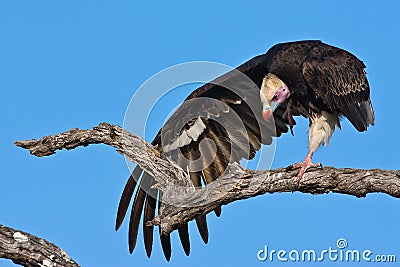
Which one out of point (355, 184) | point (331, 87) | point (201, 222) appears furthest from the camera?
point (201, 222)

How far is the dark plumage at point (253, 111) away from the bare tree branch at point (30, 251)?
117 inches

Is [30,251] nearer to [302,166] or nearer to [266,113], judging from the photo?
[302,166]

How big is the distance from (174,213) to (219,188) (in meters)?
0.51

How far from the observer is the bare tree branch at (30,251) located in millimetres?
5812

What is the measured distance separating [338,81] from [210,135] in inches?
80.5

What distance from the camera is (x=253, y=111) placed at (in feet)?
32.3

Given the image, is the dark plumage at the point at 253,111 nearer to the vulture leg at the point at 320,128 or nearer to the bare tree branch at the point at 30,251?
the vulture leg at the point at 320,128

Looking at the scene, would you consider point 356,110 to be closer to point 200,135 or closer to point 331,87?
point 331,87

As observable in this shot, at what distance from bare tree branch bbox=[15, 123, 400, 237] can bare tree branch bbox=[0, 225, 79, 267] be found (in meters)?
1.55

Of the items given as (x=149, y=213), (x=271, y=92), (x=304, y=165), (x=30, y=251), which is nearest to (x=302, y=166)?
(x=304, y=165)

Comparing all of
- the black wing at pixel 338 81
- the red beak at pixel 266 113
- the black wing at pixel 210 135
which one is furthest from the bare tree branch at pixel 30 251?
the black wing at pixel 338 81

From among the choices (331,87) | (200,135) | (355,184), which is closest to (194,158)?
(200,135)

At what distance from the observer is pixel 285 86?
8.92 metres

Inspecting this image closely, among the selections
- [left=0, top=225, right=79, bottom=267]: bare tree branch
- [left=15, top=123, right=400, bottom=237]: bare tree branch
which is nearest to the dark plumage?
[left=15, top=123, right=400, bottom=237]: bare tree branch
